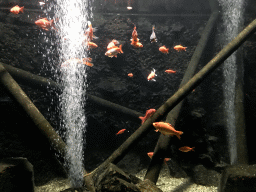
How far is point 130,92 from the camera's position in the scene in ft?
17.5

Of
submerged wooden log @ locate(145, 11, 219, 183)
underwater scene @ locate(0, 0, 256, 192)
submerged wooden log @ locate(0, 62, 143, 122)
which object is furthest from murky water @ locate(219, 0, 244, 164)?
submerged wooden log @ locate(0, 62, 143, 122)

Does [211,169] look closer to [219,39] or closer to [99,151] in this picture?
[99,151]

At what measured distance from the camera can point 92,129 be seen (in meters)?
4.95

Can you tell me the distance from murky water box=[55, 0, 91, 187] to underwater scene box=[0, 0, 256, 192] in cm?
4

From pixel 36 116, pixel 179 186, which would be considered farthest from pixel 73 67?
pixel 179 186

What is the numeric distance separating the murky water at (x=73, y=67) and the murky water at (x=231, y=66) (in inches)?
164

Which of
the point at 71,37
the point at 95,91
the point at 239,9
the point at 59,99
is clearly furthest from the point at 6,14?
the point at 239,9

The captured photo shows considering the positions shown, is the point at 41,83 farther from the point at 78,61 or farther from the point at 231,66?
the point at 231,66

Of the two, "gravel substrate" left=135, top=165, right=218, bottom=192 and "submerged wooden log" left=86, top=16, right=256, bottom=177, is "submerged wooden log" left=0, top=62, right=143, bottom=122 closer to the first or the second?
"submerged wooden log" left=86, top=16, right=256, bottom=177

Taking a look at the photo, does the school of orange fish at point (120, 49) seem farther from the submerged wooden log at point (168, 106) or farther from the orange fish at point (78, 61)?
the submerged wooden log at point (168, 106)

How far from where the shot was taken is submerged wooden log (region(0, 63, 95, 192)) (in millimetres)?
2639

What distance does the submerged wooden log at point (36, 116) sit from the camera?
8.66 feet

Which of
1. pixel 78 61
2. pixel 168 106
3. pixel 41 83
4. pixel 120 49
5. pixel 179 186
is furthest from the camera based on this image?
pixel 78 61

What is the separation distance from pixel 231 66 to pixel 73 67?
Answer: 490cm
